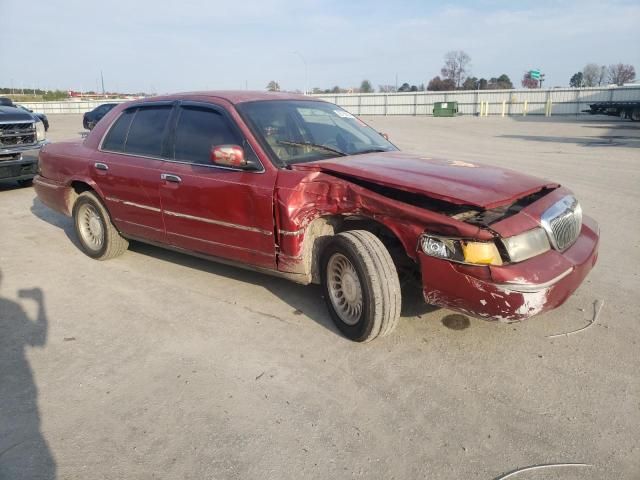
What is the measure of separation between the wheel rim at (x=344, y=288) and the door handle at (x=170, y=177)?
5.15 feet

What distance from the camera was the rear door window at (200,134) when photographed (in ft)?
13.1

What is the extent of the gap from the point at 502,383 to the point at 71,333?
297 centimetres

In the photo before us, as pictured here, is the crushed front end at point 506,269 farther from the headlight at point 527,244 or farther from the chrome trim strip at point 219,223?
the chrome trim strip at point 219,223

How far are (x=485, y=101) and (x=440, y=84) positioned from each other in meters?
38.2

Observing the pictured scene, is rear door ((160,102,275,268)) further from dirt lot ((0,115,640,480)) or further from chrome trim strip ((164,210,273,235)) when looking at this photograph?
dirt lot ((0,115,640,480))

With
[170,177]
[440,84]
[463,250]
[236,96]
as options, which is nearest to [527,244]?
[463,250]

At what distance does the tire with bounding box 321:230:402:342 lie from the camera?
3.16 metres

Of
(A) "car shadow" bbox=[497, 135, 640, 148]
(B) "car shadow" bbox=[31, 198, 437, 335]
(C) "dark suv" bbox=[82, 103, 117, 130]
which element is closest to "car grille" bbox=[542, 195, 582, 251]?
(B) "car shadow" bbox=[31, 198, 437, 335]

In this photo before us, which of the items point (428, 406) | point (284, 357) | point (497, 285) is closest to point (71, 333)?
point (284, 357)

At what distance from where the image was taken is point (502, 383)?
2924 mm

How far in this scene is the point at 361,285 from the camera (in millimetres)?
3238

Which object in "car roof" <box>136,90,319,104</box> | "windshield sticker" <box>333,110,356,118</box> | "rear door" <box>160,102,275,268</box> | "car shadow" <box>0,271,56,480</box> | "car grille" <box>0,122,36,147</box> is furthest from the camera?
"car grille" <box>0,122,36,147</box>

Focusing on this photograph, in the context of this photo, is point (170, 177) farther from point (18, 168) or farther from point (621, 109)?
point (621, 109)

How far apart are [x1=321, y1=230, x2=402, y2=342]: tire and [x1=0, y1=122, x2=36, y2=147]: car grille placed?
317 inches
